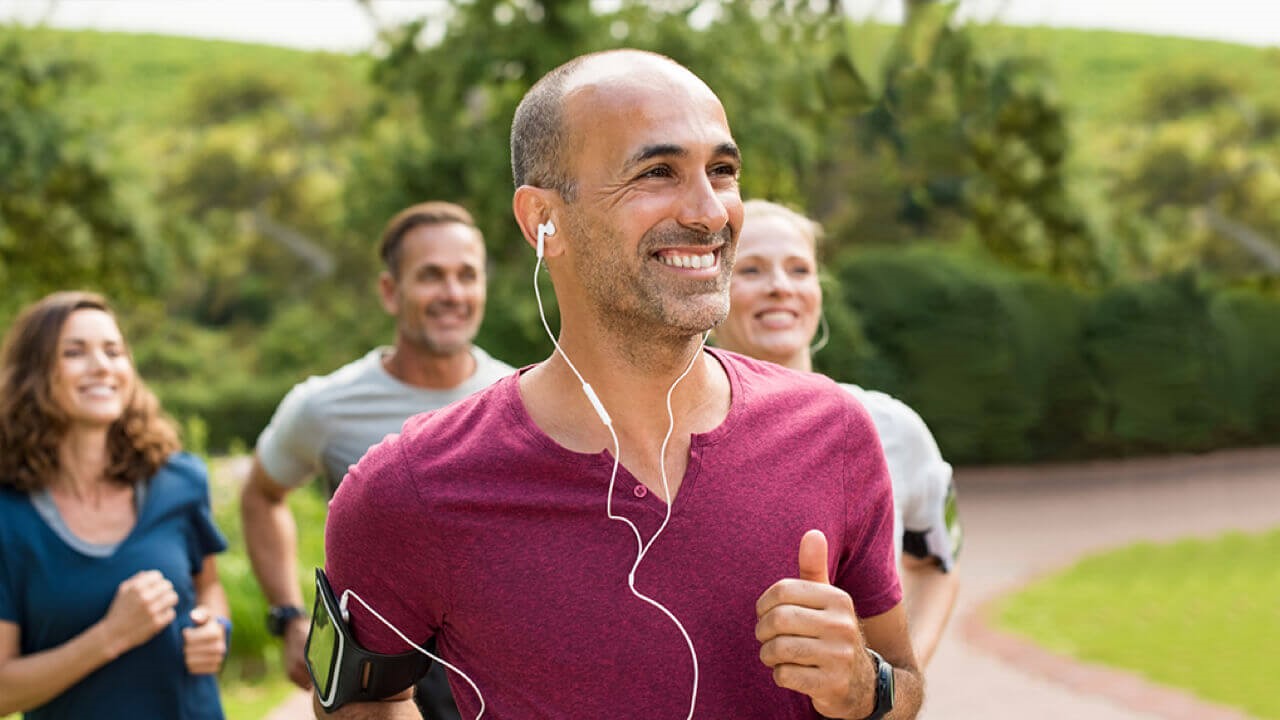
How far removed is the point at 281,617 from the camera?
4.66 meters

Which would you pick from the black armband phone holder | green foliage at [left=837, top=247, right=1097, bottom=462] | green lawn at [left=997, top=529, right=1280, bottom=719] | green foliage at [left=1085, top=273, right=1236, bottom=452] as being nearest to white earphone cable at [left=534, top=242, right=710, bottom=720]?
the black armband phone holder

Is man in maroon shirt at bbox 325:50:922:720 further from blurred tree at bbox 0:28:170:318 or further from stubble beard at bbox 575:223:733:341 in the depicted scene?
blurred tree at bbox 0:28:170:318

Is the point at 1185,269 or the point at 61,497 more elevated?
the point at 1185,269

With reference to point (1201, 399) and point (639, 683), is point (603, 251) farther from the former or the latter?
point (1201, 399)

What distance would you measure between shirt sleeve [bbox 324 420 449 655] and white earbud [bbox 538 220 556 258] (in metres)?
0.36

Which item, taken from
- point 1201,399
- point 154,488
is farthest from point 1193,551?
point 154,488

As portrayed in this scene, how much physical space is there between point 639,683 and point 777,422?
1.49 ft

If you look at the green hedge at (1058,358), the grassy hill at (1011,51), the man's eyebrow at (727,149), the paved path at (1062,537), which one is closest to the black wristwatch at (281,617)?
the paved path at (1062,537)

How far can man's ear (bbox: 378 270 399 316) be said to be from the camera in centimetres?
469

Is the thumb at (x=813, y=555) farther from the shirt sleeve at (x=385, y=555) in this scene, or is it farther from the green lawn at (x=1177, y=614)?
the green lawn at (x=1177, y=614)

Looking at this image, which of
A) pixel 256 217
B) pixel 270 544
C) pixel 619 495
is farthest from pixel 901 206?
pixel 619 495

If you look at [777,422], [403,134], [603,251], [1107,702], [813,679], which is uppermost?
[403,134]

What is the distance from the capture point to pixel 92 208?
22.3 metres

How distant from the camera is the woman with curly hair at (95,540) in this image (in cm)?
369
